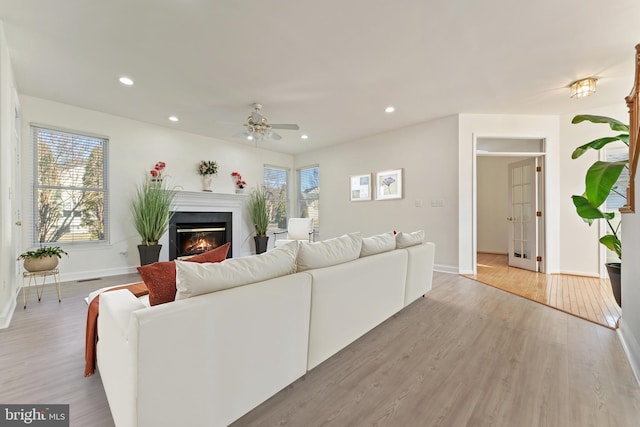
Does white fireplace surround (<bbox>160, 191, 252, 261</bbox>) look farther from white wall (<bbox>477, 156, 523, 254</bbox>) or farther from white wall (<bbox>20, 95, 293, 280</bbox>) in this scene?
white wall (<bbox>477, 156, 523, 254</bbox>)

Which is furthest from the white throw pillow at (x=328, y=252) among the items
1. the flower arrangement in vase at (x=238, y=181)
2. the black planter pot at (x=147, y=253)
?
the flower arrangement in vase at (x=238, y=181)

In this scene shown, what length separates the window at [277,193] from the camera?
21.5 ft

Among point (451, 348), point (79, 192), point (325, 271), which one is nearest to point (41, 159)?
point (79, 192)

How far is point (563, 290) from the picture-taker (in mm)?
3404

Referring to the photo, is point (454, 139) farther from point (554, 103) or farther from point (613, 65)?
point (613, 65)

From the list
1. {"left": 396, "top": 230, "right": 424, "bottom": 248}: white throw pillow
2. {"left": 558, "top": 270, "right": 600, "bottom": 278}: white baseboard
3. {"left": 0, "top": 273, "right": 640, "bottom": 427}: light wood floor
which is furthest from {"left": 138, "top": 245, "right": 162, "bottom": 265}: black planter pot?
{"left": 558, "top": 270, "right": 600, "bottom": 278}: white baseboard

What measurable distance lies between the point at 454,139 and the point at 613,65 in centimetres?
182

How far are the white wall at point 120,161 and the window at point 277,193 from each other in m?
1.23

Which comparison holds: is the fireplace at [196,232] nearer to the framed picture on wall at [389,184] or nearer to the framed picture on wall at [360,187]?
the framed picture on wall at [360,187]

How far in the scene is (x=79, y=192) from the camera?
4.04 meters

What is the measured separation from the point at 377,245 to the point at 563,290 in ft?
9.72

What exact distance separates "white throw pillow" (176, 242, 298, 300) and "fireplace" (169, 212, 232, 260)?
413 cm

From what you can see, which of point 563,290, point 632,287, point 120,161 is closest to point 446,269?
point 563,290

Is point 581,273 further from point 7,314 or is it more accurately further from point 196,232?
point 7,314
